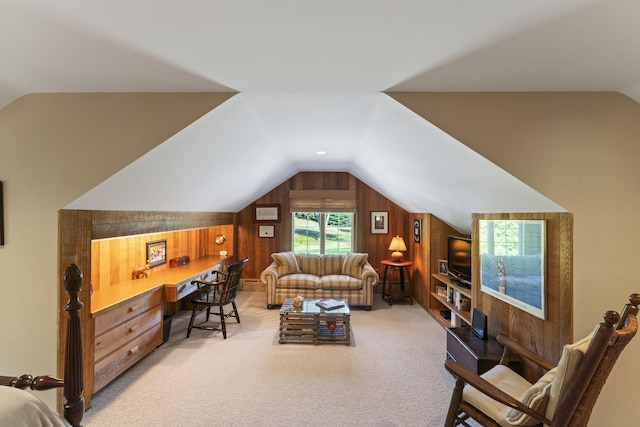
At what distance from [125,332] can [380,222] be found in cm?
456

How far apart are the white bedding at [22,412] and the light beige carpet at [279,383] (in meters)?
1.14

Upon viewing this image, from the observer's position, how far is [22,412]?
119 cm

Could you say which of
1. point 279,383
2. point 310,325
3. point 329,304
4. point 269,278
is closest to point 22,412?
point 279,383

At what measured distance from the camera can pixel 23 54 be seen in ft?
5.15

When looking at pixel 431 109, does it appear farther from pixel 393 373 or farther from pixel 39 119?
pixel 39 119

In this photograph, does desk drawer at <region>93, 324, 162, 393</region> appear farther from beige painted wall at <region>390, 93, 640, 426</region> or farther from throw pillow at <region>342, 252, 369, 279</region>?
beige painted wall at <region>390, 93, 640, 426</region>

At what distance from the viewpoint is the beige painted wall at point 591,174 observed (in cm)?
194

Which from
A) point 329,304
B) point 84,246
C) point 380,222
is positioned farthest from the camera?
point 380,222

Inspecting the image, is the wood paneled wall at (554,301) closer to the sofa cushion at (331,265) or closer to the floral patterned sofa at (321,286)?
the floral patterned sofa at (321,286)

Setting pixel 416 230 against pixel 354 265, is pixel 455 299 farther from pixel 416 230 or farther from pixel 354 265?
pixel 354 265

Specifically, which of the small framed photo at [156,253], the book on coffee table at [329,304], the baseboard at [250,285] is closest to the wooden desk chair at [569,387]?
the book on coffee table at [329,304]

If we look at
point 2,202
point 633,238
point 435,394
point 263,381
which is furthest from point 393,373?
point 2,202

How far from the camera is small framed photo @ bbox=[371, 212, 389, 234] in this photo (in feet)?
19.8

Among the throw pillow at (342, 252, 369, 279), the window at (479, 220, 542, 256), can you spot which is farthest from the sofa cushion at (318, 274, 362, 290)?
the window at (479, 220, 542, 256)
